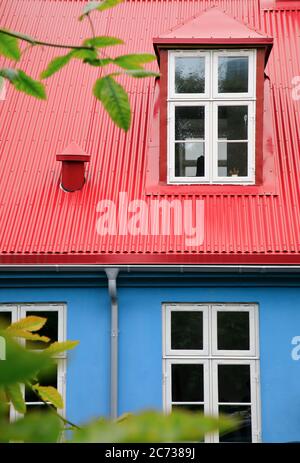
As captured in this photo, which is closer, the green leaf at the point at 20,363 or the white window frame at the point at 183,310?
the green leaf at the point at 20,363

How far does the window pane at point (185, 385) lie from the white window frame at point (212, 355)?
47 millimetres

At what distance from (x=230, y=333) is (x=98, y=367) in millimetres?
1268

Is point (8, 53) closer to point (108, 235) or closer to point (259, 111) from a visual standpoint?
point (108, 235)

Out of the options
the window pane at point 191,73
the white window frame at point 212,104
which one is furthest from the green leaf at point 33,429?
the window pane at point 191,73

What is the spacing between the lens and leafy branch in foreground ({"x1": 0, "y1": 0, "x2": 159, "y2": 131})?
113cm

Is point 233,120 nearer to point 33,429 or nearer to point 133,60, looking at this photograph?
point 133,60

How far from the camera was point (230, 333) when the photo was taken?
330 inches

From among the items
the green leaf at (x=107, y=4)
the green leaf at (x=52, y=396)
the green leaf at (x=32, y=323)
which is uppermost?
the green leaf at (x=107, y=4)

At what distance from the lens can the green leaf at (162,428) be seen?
611 millimetres

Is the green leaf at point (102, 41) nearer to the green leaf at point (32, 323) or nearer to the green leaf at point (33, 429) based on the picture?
the green leaf at point (32, 323)

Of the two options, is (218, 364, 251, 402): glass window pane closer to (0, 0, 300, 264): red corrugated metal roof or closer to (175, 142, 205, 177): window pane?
(0, 0, 300, 264): red corrugated metal roof

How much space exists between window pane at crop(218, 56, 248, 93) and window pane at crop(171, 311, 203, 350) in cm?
229

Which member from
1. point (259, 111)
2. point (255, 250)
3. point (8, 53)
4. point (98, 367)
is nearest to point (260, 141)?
point (259, 111)

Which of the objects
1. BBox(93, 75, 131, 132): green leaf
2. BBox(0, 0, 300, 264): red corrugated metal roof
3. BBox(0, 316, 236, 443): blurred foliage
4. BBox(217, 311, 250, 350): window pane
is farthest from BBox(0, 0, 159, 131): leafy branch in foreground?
BBox(217, 311, 250, 350): window pane
